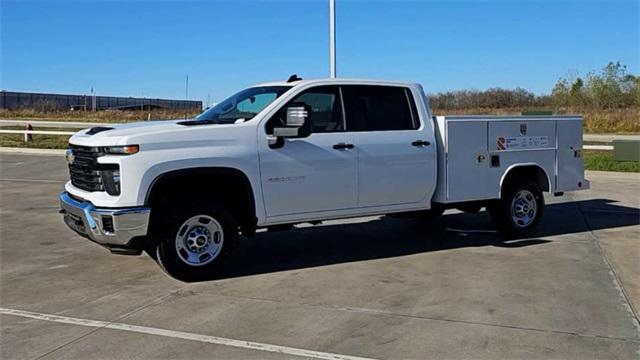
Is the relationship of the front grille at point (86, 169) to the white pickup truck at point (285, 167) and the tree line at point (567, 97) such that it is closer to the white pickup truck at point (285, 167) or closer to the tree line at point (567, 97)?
the white pickup truck at point (285, 167)

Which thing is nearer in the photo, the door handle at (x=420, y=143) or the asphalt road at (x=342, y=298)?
the asphalt road at (x=342, y=298)

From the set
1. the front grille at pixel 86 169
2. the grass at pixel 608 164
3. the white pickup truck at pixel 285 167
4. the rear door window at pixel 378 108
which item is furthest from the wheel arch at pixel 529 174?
the grass at pixel 608 164

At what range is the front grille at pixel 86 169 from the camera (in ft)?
21.2

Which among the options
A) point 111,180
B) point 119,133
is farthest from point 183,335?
point 119,133

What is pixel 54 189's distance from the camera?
14.8 meters

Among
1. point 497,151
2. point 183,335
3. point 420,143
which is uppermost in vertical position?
point 420,143

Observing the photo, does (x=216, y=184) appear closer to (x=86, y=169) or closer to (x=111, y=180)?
(x=111, y=180)

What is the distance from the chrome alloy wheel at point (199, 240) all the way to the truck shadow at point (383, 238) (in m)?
0.24

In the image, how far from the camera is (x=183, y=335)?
5086 mm

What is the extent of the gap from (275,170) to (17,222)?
5.55 metres

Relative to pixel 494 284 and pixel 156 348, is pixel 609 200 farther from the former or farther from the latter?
pixel 156 348

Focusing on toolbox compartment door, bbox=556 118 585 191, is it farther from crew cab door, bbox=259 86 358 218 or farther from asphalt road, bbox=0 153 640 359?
crew cab door, bbox=259 86 358 218

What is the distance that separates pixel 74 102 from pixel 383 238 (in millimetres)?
92551

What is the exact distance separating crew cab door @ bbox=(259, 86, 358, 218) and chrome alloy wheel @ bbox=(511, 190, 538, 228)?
2.76 metres
